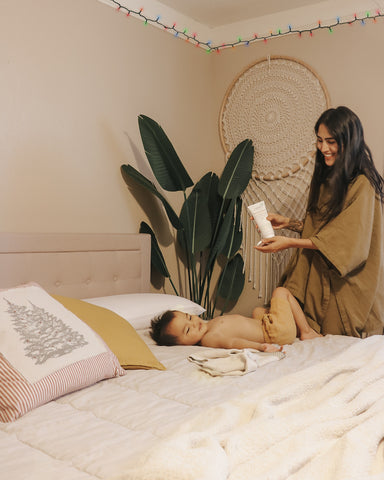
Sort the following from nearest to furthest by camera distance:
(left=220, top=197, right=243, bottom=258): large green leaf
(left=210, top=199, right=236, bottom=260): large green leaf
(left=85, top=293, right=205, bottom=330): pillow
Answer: (left=85, top=293, right=205, bottom=330): pillow, (left=210, top=199, right=236, bottom=260): large green leaf, (left=220, top=197, right=243, bottom=258): large green leaf

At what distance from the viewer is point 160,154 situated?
3.02 metres

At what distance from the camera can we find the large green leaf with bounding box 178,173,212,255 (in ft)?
10.4

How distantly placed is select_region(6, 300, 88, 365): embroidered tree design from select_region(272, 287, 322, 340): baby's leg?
116 centimetres

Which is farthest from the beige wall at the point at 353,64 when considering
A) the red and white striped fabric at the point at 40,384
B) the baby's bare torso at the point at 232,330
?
the red and white striped fabric at the point at 40,384

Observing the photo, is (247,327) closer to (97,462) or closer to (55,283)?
(55,283)

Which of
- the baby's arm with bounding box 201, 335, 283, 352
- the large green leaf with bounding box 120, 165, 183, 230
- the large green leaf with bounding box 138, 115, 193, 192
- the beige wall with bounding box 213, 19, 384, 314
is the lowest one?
the baby's arm with bounding box 201, 335, 283, 352

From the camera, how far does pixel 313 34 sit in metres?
3.24

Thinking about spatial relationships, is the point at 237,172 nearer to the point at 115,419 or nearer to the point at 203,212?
the point at 203,212

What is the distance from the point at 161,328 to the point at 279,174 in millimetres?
1512

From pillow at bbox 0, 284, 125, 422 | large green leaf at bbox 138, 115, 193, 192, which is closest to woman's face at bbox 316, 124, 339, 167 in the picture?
large green leaf at bbox 138, 115, 193, 192

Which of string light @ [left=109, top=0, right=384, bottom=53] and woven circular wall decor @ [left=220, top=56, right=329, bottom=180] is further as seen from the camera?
woven circular wall decor @ [left=220, top=56, right=329, bottom=180]

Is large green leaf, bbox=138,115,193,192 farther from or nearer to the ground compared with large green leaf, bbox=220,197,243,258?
farther from the ground

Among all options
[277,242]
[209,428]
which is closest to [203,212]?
[277,242]

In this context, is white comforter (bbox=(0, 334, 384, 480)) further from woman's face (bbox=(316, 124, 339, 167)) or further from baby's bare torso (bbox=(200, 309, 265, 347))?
woman's face (bbox=(316, 124, 339, 167))
